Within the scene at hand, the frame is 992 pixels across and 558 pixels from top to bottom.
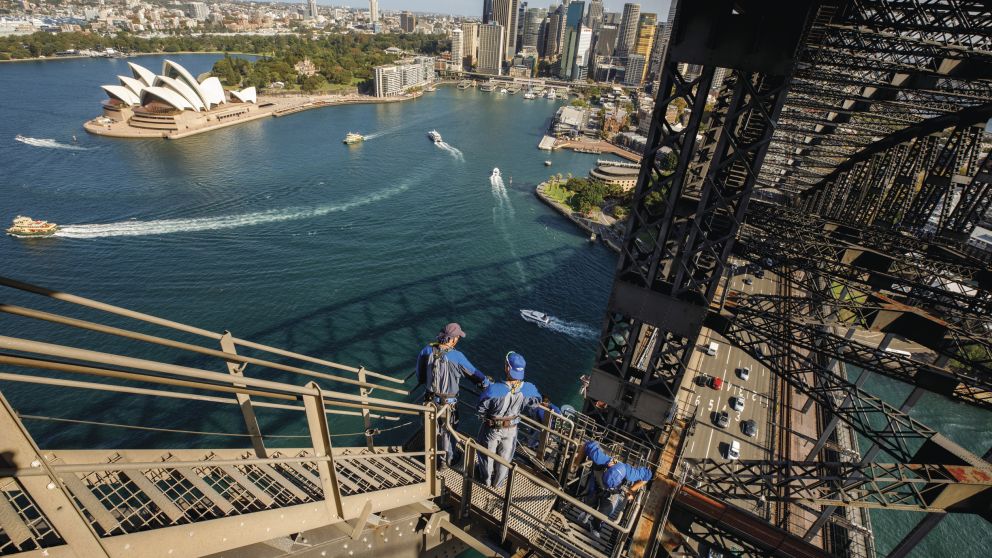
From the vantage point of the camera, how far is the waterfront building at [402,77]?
85.4 meters

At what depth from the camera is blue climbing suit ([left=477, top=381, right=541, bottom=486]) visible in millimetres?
5105

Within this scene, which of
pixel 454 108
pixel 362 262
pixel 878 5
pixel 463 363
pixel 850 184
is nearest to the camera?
pixel 463 363

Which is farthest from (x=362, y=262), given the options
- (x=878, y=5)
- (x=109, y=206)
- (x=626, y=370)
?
(x=878, y=5)

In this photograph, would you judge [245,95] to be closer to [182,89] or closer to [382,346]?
[182,89]

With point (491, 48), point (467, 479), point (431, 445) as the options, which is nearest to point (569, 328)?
point (467, 479)

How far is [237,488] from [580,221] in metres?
37.6

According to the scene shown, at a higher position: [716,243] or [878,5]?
[878,5]

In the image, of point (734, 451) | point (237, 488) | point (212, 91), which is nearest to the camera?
point (237, 488)

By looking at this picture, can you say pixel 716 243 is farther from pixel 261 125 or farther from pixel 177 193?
pixel 261 125

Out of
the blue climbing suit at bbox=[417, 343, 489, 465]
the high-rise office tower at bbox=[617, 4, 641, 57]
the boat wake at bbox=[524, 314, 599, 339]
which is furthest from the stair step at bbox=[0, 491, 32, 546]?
the high-rise office tower at bbox=[617, 4, 641, 57]

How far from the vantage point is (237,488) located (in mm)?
3352

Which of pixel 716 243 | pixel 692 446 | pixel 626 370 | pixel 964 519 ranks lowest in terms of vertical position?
pixel 964 519

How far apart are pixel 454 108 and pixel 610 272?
63211 millimetres

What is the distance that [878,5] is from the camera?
23.1 ft
